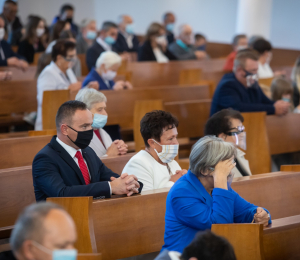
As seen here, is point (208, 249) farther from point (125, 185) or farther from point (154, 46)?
point (154, 46)

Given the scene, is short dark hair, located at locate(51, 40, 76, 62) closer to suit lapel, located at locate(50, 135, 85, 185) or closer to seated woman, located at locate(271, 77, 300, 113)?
suit lapel, located at locate(50, 135, 85, 185)

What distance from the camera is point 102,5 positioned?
1202cm

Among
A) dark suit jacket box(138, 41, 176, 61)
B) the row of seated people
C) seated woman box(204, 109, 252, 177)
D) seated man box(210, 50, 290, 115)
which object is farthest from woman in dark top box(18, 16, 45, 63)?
the row of seated people

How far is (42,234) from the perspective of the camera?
1362 millimetres

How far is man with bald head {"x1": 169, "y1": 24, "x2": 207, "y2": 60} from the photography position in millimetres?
8141

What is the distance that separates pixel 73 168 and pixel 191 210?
82 centimetres

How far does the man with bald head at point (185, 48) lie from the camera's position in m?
8.14

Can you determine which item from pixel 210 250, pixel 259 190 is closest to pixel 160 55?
pixel 259 190

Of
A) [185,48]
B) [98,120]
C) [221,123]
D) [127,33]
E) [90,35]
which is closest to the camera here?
[221,123]

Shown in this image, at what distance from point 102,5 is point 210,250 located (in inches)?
443

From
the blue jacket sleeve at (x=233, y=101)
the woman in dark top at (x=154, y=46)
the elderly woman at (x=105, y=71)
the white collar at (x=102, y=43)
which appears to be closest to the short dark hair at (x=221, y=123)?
the blue jacket sleeve at (x=233, y=101)

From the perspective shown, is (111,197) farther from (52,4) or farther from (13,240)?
(52,4)

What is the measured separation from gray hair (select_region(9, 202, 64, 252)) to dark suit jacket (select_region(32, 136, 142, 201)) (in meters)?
1.02

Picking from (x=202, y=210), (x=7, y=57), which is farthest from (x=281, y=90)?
(x=7, y=57)
